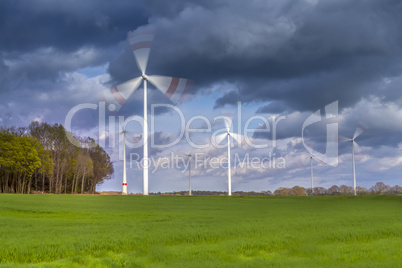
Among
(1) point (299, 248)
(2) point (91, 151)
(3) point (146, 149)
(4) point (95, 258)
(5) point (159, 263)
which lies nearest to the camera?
(5) point (159, 263)

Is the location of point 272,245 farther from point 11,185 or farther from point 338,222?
point 11,185

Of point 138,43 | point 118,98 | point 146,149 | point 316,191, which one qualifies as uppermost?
point 138,43

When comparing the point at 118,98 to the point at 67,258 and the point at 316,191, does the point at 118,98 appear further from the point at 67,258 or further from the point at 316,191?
the point at 316,191

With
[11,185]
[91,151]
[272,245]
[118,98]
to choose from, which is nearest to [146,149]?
[118,98]

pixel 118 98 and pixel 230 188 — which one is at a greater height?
pixel 118 98

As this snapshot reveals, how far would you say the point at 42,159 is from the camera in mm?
97750

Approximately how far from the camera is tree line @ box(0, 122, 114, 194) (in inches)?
3570

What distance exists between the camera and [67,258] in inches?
578

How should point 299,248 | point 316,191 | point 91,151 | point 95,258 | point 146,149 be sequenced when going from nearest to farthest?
point 95,258 < point 299,248 < point 146,149 < point 316,191 < point 91,151

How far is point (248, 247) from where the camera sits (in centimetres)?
1580

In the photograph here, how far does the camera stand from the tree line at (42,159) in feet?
298

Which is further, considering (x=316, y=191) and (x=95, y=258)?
(x=316, y=191)

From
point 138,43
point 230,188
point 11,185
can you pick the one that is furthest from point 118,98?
point 11,185

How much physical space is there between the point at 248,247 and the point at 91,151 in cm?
12511
